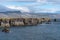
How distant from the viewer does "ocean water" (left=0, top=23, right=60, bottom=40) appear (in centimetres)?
474

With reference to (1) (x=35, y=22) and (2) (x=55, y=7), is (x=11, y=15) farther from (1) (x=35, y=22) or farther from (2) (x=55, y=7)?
(2) (x=55, y=7)

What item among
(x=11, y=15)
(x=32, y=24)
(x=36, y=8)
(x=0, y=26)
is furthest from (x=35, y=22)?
(x=0, y=26)

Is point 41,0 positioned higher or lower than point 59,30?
higher

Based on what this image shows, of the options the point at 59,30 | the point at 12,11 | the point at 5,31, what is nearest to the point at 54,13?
the point at 59,30

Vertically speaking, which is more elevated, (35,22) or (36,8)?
(36,8)

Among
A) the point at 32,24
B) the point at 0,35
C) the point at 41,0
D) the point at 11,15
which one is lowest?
the point at 0,35

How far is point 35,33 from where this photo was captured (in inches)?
191

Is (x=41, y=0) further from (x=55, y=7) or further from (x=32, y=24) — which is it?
(x=32, y=24)

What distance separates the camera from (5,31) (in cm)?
479

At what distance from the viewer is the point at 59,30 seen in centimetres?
486

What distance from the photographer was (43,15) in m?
4.86

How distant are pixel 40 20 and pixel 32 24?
293 mm

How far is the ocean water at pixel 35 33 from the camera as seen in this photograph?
474 cm

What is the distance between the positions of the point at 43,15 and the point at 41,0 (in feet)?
1.69
